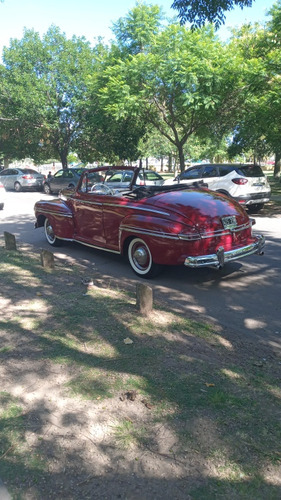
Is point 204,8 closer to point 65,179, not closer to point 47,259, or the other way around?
point 47,259

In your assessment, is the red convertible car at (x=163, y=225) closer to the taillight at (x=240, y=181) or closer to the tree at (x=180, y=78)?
the taillight at (x=240, y=181)

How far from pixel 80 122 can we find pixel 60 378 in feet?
86.2

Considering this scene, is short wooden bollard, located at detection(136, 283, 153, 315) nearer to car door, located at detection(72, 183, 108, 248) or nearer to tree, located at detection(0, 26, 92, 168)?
car door, located at detection(72, 183, 108, 248)

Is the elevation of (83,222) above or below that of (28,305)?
above

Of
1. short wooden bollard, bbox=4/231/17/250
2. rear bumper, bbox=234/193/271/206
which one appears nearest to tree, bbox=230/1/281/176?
rear bumper, bbox=234/193/271/206

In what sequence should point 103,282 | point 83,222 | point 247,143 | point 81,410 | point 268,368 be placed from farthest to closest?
1. point 247,143
2. point 83,222
3. point 103,282
4. point 268,368
5. point 81,410

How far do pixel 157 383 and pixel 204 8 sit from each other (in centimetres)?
641

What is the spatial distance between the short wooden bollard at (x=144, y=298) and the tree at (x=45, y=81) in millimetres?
23279

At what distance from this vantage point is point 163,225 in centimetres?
577

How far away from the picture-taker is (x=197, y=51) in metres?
15.9

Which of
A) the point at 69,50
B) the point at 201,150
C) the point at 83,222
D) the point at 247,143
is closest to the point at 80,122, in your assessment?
the point at 69,50

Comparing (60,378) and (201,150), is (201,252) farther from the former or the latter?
(201,150)

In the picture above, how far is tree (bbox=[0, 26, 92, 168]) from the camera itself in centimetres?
2573

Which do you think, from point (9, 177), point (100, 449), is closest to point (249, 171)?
point (100, 449)
